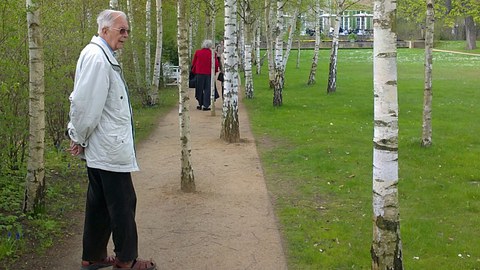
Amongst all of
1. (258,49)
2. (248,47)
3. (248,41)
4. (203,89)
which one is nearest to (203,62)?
(203,89)

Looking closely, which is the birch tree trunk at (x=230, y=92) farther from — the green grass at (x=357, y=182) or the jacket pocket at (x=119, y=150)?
the jacket pocket at (x=119, y=150)

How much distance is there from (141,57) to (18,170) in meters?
13.1

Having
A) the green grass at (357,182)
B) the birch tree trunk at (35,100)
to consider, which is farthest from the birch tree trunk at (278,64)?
the birch tree trunk at (35,100)

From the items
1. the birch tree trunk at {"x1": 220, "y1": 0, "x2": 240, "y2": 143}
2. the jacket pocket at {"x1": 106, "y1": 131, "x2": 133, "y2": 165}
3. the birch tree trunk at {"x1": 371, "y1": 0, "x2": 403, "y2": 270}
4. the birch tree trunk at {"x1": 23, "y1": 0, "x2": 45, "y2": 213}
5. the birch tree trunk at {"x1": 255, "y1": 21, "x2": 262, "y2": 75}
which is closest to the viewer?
the birch tree trunk at {"x1": 371, "y1": 0, "x2": 403, "y2": 270}

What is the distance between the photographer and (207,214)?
7383mm

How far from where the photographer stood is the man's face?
4957 mm

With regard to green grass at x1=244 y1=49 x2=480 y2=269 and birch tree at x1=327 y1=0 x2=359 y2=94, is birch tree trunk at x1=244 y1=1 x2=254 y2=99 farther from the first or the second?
birch tree at x1=327 y1=0 x2=359 y2=94

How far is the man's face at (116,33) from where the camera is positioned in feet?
16.3

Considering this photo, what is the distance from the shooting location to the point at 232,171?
9930 millimetres

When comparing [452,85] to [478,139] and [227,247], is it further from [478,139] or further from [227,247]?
[227,247]

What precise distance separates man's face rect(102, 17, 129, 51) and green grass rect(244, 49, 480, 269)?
2.42 m

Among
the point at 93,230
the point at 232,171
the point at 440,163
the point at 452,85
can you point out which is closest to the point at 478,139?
the point at 440,163

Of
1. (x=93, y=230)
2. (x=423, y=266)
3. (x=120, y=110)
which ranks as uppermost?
(x=120, y=110)

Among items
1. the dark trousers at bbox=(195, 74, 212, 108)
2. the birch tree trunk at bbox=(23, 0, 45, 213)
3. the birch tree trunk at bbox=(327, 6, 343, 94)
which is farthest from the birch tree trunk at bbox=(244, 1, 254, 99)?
the birch tree trunk at bbox=(23, 0, 45, 213)
